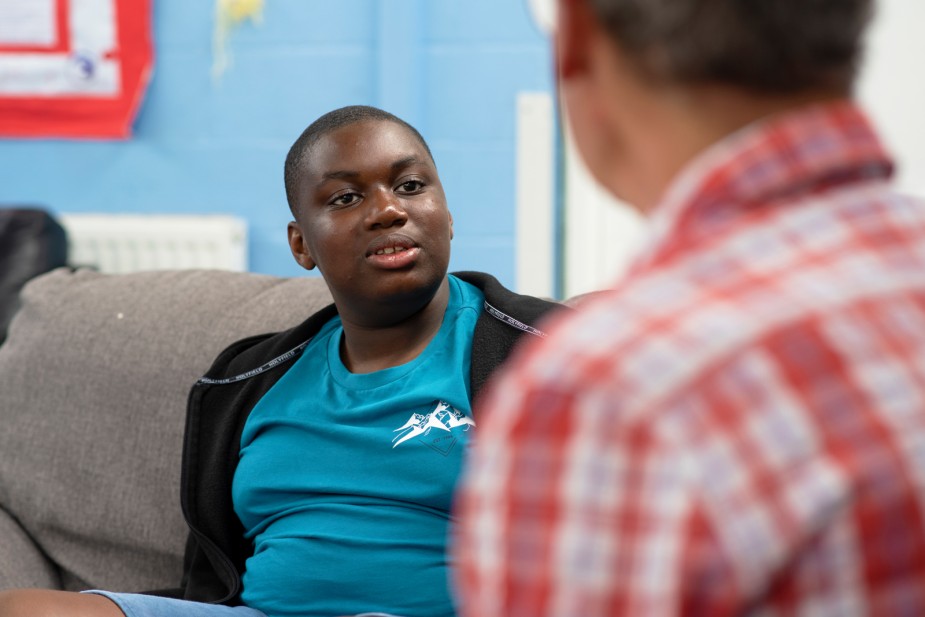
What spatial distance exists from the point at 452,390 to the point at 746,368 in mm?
948

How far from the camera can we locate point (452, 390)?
1.42m

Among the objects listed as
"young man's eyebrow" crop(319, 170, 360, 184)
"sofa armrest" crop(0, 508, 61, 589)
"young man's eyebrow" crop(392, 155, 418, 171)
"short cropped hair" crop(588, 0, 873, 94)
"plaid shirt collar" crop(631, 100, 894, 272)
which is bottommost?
"sofa armrest" crop(0, 508, 61, 589)

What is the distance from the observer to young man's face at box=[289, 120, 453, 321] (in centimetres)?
147

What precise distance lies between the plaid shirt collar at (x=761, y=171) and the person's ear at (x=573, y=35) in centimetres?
10

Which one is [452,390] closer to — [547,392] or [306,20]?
[547,392]

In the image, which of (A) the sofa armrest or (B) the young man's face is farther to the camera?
(A) the sofa armrest

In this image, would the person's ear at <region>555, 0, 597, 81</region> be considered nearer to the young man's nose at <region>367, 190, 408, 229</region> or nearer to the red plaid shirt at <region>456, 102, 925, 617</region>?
the red plaid shirt at <region>456, 102, 925, 617</region>

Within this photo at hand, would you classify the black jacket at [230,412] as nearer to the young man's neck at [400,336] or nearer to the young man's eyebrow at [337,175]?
the young man's neck at [400,336]

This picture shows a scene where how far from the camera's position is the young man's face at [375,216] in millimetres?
1473

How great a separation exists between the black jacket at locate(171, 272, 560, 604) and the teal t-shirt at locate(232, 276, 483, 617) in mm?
34

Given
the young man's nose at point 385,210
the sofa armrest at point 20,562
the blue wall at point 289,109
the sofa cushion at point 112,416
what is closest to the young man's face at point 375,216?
the young man's nose at point 385,210

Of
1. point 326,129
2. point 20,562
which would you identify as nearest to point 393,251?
point 326,129

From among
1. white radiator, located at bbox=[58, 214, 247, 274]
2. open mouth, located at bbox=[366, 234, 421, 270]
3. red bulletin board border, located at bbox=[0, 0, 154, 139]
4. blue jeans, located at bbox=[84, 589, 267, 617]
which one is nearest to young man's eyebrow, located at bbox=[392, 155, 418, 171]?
open mouth, located at bbox=[366, 234, 421, 270]

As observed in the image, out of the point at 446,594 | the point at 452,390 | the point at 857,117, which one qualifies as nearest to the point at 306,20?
the point at 452,390
